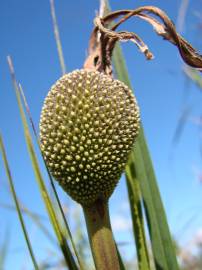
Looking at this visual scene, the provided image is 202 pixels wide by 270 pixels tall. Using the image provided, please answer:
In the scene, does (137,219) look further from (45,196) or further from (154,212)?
(45,196)

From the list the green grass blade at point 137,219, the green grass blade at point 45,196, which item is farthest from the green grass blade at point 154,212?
the green grass blade at point 45,196

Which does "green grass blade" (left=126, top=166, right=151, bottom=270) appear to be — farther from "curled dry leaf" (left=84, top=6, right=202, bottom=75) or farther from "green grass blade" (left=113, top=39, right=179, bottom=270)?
"curled dry leaf" (left=84, top=6, right=202, bottom=75)

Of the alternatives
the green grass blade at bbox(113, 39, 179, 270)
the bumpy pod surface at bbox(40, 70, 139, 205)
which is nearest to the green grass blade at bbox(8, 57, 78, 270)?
the bumpy pod surface at bbox(40, 70, 139, 205)

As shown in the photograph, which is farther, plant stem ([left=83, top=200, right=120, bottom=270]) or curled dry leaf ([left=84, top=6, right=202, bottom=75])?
curled dry leaf ([left=84, top=6, right=202, bottom=75])

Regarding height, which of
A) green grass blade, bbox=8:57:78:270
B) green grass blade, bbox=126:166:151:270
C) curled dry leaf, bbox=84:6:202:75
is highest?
curled dry leaf, bbox=84:6:202:75

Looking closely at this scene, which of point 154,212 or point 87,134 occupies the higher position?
point 87,134

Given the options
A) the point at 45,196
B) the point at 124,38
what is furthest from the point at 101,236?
the point at 124,38
